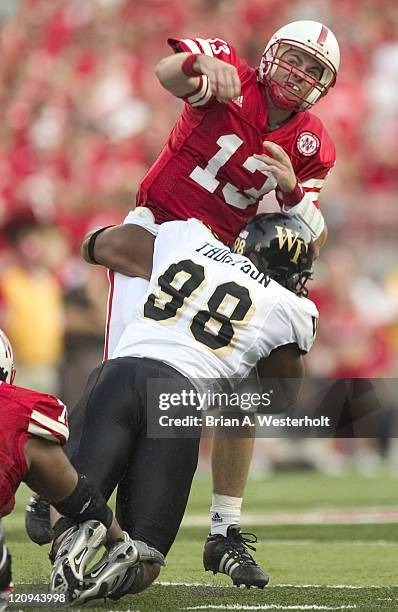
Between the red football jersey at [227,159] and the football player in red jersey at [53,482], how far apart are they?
5.03 feet

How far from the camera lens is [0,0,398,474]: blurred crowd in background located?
395 inches

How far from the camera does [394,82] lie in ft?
39.5

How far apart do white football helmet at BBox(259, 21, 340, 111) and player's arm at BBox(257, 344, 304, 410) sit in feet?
3.40

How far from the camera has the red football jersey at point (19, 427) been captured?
3510 mm

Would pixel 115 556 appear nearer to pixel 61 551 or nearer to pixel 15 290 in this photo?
pixel 61 551

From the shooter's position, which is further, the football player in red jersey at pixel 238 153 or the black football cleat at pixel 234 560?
the football player in red jersey at pixel 238 153

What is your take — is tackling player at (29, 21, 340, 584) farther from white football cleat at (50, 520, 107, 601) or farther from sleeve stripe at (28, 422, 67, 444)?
sleeve stripe at (28, 422, 67, 444)

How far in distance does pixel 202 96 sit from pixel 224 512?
1.57 metres

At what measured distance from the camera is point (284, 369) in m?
4.32

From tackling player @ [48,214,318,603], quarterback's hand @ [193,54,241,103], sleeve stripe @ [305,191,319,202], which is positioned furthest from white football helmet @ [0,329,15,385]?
sleeve stripe @ [305,191,319,202]

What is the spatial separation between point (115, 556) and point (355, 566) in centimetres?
153

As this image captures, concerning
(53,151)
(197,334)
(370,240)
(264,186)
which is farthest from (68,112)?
(197,334)

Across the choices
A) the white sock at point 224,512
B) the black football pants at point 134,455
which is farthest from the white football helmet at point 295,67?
the white sock at point 224,512

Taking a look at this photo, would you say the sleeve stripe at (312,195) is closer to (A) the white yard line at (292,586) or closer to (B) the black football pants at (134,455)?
(B) the black football pants at (134,455)
